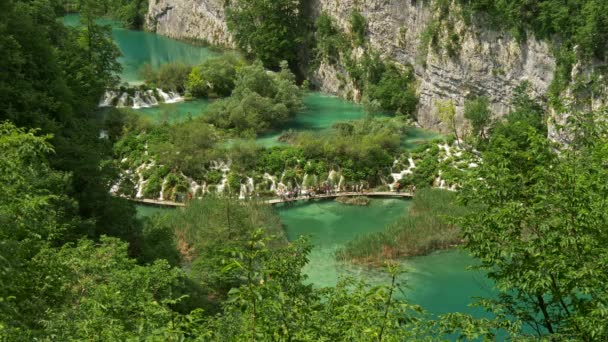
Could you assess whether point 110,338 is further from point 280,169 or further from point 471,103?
point 471,103

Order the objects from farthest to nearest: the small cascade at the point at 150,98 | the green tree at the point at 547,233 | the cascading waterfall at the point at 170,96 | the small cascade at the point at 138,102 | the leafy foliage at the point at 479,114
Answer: the cascading waterfall at the point at 170,96
the small cascade at the point at 150,98
the small cascade at the point at 138,102
the leafy foliage at the point at 479,114
the green tree at the point at 547,233

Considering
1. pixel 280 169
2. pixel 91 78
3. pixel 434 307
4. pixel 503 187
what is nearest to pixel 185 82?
pixel 91 78

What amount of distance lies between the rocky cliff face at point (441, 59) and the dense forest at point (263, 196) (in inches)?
31.4

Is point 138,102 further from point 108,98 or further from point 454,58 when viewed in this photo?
point 454,58

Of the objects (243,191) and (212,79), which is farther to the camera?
(212,79)

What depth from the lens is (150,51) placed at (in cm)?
5675

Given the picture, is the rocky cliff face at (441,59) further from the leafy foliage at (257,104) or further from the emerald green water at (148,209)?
the emerald green water at (148,209)

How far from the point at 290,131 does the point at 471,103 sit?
28.6 ft

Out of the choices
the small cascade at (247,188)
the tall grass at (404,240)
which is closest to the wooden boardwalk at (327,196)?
the small cascade at (247,188)

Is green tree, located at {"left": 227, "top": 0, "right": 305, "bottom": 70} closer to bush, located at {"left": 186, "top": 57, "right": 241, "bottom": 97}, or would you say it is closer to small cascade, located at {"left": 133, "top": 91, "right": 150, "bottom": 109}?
bush, located at {"left": 186, "top": 57, "right": 241, "bottom": 97}

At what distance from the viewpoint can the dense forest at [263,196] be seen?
798cm

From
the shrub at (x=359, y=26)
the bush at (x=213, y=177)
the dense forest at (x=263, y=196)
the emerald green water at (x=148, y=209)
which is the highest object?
the shrub at (x=359, y=26)

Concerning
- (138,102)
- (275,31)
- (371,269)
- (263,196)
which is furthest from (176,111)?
(371,269)

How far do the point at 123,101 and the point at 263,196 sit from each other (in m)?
14.5
